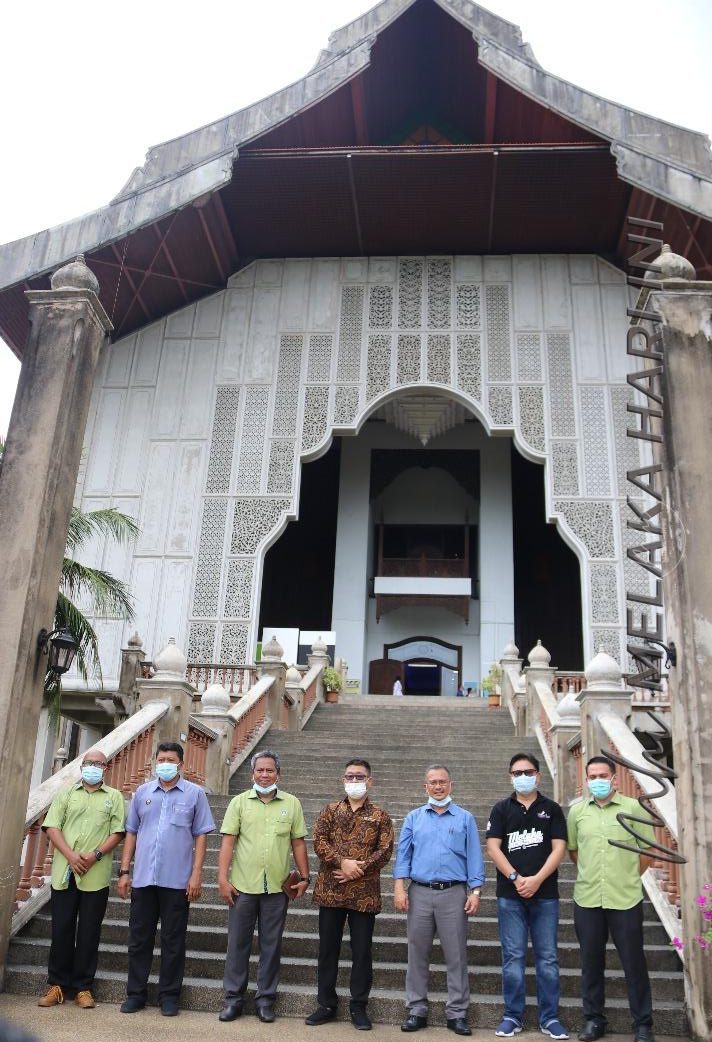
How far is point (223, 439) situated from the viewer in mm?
14719

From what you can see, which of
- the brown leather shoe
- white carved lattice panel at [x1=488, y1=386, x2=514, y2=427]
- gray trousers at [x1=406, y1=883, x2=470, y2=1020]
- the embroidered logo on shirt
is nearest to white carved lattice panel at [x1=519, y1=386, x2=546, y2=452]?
white carved lattice panel at [x1=488, y1=386, x2=514, y2=427]

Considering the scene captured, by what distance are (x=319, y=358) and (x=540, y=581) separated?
28.3ft

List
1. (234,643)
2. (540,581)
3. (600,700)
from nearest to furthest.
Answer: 1. (600,700)
2. (234,643)
3. (540,581)

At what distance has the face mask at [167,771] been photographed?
4.32 meters

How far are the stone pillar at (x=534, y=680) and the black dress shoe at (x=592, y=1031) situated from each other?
564 cm

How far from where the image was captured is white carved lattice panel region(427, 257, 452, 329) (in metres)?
15.2

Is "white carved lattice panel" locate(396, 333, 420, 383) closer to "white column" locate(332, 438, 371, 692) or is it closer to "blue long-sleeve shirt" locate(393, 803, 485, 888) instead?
"white column" locate(332, 438, 371, 692)

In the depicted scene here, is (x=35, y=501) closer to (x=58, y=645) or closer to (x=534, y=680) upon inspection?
(x=58, y=645)

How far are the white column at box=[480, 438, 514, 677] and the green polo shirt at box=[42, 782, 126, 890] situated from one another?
42.7ft

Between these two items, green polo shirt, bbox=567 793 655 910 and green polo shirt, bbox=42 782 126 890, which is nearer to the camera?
green polo shirt, bbox=567 793 655 910

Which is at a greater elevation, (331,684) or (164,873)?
(331,684)

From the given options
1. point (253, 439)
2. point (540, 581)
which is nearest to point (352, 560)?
point (540, 581)

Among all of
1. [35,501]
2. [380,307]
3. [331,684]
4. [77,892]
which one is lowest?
[77,892]

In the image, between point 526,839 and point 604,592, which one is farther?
point 604,592
